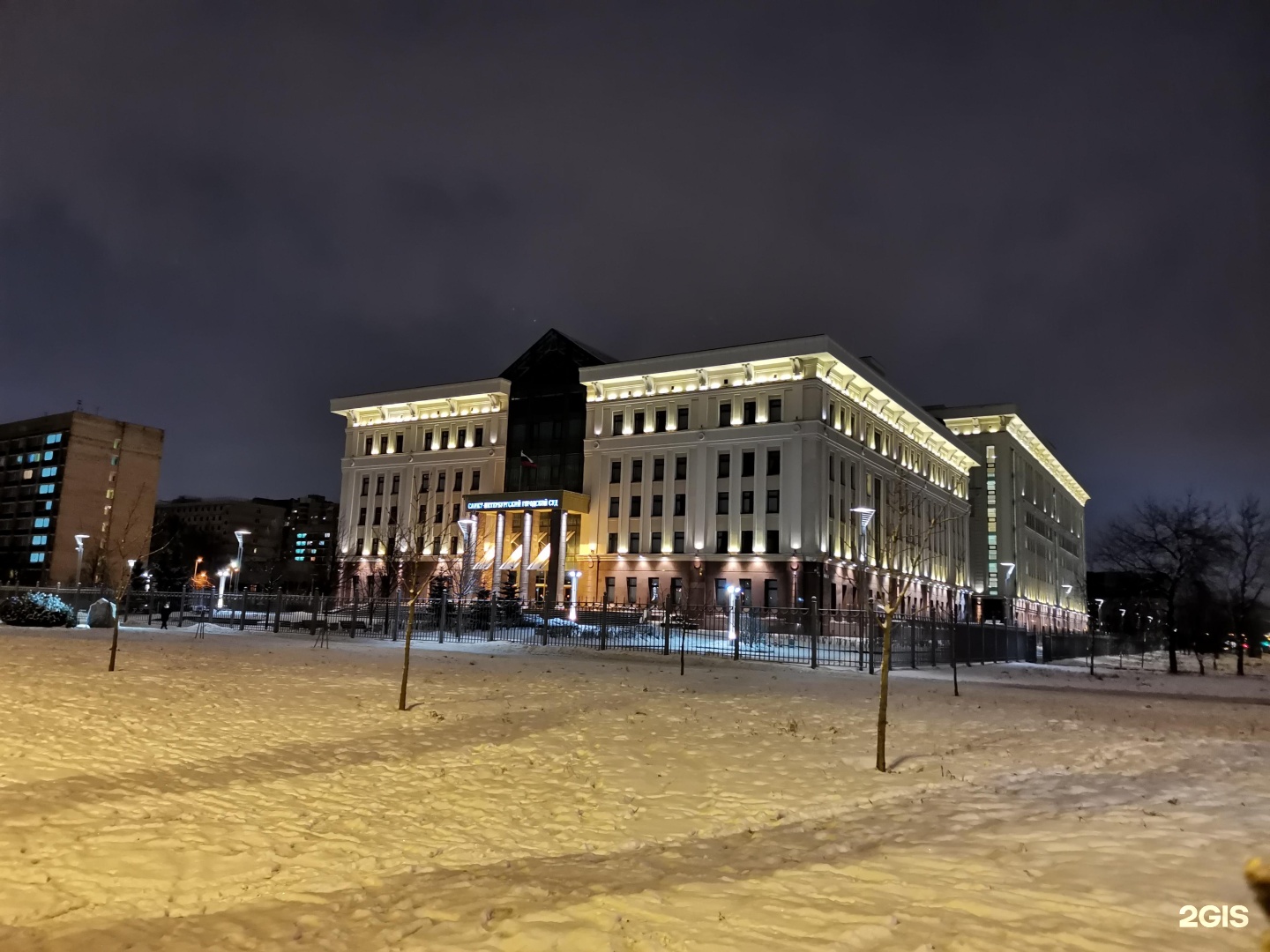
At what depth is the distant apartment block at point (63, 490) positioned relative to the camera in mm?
129375

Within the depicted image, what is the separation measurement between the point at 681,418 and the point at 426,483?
28175 millimetres

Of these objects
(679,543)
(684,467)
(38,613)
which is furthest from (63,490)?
(38,613)

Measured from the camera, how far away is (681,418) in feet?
237

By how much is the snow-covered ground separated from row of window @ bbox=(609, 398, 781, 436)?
5202 cm

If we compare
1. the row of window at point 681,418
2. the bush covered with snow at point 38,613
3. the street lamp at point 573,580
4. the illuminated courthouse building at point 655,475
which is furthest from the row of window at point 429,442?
the bush covered with snow at point 38,613

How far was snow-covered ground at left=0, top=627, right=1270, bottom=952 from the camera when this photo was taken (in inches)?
220

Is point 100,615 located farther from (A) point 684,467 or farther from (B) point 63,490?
(B) point 63,490

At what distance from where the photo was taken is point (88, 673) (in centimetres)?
1744

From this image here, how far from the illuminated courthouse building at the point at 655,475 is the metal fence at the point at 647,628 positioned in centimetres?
1502

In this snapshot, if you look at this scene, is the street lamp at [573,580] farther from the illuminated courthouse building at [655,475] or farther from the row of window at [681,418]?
the row of window at [681,418]

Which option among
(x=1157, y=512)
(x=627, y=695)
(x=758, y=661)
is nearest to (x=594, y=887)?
(x=627, y=695)

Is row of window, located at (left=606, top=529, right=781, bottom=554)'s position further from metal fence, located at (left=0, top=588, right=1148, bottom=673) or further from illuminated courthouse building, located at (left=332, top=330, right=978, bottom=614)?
metal fence, located at (left=0, top=588, right=1148, bottom=673)

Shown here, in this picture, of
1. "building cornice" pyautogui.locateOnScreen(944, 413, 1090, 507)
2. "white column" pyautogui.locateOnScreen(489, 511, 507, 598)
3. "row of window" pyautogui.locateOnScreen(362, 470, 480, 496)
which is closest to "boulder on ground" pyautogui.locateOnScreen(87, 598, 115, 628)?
"white column" pyautogui.locateOnScreen(489, 511, 507, 598)

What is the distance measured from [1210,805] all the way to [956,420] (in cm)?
10464
